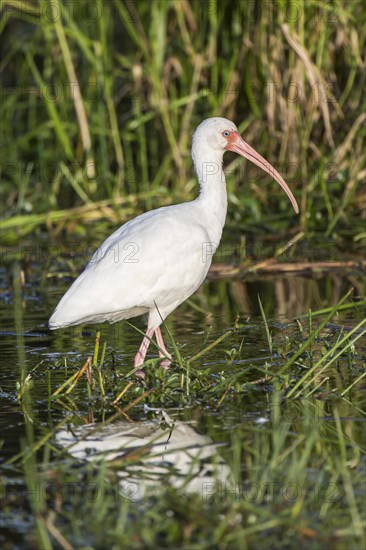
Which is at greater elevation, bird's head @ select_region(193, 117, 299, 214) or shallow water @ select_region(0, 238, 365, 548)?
bird's head @ select_region(193, 117, 299, 214)

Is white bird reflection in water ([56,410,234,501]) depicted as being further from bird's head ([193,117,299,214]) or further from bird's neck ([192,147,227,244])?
bird's head ([193,117,299,214])

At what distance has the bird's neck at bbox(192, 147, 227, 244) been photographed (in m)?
7.23

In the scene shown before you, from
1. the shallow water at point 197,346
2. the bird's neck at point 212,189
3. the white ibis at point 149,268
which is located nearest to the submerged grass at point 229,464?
the shallow water at point 197,346

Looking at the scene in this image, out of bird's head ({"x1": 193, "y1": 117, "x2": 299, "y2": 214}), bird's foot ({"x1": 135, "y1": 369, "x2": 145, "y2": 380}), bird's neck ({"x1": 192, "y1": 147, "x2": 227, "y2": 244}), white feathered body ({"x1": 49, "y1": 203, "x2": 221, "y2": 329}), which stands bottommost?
bird's foot ({"x1": 135, "y1": 369, "x2": 145, "y2": 380})

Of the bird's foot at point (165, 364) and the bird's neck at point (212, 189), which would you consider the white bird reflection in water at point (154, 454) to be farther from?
the bird's neck at point (212, 189)

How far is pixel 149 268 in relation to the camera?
Answer: 671cm

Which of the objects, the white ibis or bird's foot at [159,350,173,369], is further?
the white ibis

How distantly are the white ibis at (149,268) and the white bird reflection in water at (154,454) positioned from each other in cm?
94

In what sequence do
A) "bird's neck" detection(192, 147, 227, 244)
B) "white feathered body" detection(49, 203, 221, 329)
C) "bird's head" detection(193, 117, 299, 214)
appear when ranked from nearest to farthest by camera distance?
"white feathered body" detection(49, 203, 221, 329) → "bird's neck" detection(192, 147, 227, 244) → "bird's head" detection(193, 117, 299, 214)

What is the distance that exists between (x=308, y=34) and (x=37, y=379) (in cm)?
525

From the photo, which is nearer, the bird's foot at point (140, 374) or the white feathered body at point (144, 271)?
the bird's foot at point (140, 374)

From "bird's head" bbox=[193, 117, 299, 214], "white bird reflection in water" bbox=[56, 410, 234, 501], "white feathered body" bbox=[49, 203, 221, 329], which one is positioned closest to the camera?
"white bird reflection in water" bbox=[56, 410, 234, 501]

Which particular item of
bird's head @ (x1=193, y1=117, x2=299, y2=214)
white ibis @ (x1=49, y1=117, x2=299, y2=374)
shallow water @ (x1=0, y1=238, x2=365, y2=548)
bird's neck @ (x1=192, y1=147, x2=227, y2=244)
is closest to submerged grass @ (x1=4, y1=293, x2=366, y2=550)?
shallow water @ (x1=0, y1=238, x2=365, y2=548)

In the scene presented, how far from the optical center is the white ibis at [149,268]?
6457mm
